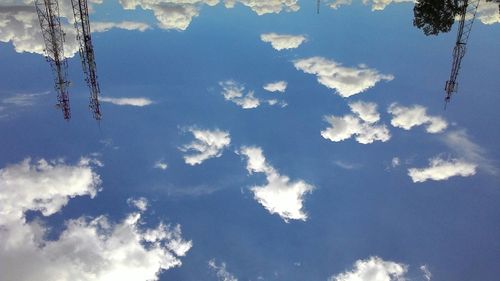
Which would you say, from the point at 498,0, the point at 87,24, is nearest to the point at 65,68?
the point at 87,24

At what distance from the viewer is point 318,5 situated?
13038 centimetres

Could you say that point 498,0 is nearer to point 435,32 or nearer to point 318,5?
point 435,32

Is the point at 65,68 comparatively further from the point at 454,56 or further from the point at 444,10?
the point at 444,10

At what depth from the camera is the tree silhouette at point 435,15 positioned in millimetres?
100875

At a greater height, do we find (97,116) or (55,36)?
(55,36)

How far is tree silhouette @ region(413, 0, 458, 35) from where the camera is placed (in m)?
101

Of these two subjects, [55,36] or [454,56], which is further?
[454,56]

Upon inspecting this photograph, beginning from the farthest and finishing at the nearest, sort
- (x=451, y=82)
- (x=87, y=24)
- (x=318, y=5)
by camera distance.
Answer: (x=318, y=5), (x=451, y=82), (x=87, y=24)

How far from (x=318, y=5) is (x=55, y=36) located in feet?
279

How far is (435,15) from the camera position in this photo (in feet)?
340

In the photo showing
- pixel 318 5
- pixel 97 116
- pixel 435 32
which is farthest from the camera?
pixel 318 5

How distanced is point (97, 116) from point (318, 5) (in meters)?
83.1

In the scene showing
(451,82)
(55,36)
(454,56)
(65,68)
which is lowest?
(451,82)

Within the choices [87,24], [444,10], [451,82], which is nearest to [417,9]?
[444,10]
